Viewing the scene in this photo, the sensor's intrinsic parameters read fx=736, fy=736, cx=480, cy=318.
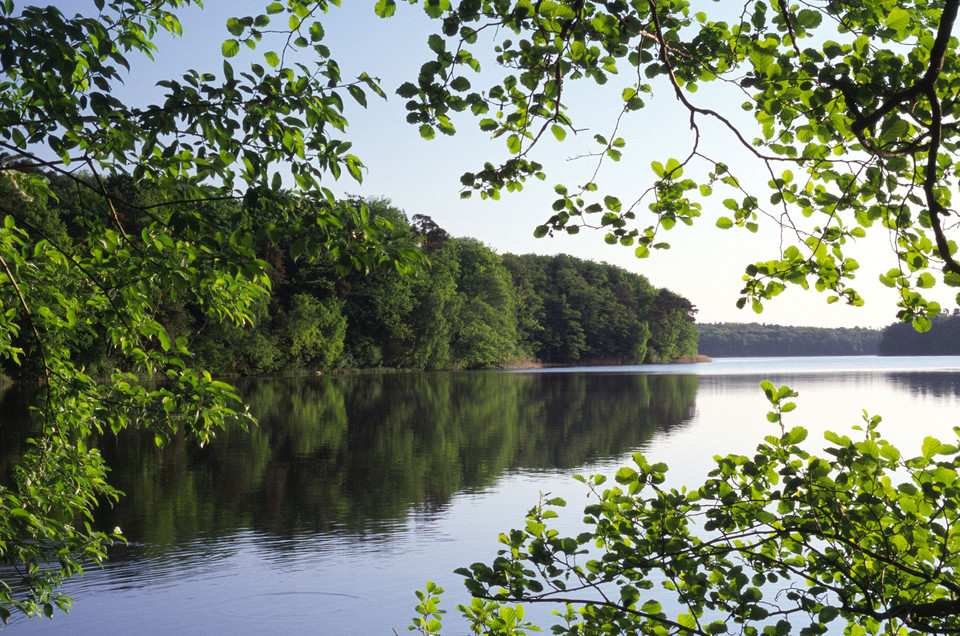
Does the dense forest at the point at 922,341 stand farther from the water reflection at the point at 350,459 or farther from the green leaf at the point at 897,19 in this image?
the green leaf at the point at 897,19

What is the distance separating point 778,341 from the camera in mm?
148000

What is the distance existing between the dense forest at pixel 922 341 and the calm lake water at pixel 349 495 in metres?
98.6

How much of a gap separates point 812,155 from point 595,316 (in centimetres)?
8588

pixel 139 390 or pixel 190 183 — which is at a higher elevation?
pixel 190 183

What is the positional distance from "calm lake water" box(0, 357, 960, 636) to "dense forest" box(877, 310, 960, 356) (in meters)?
98.6

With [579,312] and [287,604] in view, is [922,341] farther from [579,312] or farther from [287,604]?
[287,604]

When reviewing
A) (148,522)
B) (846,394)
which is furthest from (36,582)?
(846,394)

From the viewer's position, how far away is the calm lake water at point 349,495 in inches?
288

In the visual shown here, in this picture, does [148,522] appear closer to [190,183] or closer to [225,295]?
[225,295]

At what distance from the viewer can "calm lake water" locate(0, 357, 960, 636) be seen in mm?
7309

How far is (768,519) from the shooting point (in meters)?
2.61

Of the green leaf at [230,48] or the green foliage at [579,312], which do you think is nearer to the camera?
the green leaf at [230,48]

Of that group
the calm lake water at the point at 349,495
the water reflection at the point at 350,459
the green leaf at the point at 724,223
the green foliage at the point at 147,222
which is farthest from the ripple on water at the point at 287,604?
the green leaf at the point at 724,223

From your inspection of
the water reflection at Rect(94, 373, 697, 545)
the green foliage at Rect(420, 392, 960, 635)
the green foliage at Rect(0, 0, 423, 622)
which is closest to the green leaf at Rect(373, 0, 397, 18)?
the green foliage at Rect(0, 0, 423, 622)
